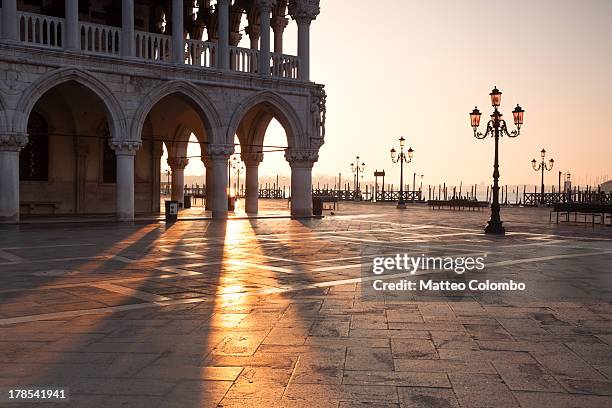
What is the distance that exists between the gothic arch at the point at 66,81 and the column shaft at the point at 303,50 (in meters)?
8.47

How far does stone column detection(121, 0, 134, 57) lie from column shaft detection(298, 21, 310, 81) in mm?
7527

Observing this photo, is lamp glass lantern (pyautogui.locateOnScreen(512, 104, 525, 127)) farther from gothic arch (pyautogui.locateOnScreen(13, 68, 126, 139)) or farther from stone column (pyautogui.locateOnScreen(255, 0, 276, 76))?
gothic arch (pyautogui.locateOnScreen(13, 68, 126, 139))

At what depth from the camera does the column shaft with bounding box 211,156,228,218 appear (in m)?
24.5

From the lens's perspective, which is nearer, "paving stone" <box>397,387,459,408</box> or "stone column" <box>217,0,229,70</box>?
"paving stone" <box>397,387,459,408</box>

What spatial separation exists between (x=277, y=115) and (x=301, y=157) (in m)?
2.14

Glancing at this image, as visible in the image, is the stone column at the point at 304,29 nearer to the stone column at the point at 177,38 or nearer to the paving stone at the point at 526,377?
the stone column at the point at 177,38

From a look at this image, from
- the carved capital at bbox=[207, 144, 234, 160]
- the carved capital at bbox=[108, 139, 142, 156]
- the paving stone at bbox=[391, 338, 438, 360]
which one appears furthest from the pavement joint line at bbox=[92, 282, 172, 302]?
the carved capital at bbox=[207, 144, 234, 160]

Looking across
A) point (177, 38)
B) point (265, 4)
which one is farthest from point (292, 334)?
point (265, 4)

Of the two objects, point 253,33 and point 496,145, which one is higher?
point 253,33

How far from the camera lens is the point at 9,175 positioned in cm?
2011

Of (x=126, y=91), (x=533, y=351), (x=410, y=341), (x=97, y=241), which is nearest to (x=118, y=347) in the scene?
(x=410, y=341)

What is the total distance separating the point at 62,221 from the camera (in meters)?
20.8

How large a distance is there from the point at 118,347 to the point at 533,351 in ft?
12.0

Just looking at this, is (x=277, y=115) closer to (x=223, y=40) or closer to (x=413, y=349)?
(x=223, y=40)
